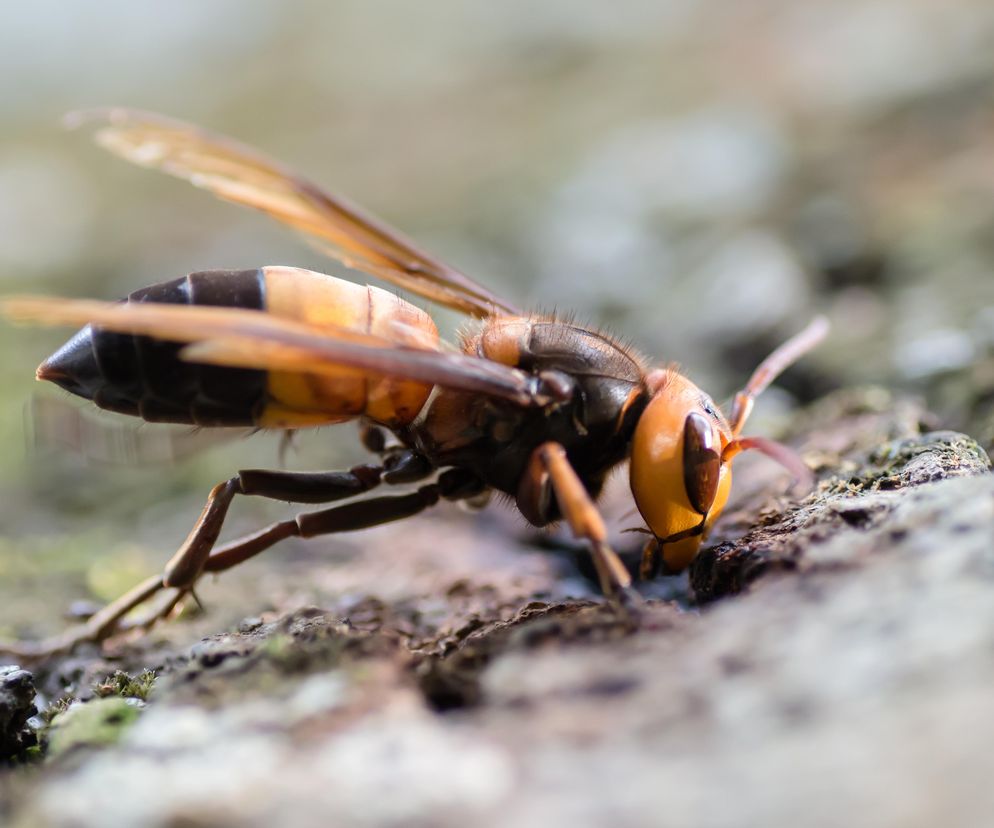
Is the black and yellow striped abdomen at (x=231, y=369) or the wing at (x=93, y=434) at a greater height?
the black and yellow striped abdomen at (x=231, y=369)

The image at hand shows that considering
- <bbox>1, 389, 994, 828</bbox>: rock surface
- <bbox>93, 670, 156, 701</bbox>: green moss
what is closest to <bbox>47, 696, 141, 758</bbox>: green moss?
<bbox>1, 389, 994, 828</bbox>: rock surface

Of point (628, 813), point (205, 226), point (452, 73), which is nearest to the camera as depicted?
point (628, 813)

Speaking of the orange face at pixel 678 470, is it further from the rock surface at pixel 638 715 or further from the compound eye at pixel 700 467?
the rock surface at pixel 638 715

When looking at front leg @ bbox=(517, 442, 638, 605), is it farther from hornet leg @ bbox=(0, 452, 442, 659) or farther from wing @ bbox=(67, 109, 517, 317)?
wing @ bbox=(67, 109, 517, 317)

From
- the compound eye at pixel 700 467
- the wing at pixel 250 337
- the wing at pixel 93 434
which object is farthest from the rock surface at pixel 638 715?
the wing at pixel 93 434

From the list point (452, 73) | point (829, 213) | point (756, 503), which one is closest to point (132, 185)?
point (452, 73)

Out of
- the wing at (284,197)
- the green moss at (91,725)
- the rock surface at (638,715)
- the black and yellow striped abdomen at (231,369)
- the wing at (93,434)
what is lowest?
the green moss at (91,725)

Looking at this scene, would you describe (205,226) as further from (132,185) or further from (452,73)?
(452,73)
